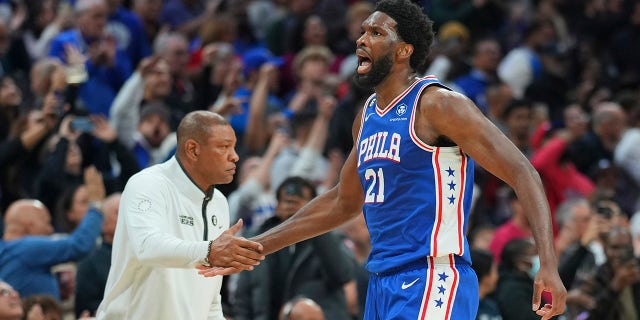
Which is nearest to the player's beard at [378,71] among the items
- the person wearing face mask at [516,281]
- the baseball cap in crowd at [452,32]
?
the person wearing face mask at [516,281]

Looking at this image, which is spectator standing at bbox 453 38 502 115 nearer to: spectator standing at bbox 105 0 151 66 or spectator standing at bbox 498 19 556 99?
spectator standing at bbox 498 19 556 99

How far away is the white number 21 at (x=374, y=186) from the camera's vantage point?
609 centimetres

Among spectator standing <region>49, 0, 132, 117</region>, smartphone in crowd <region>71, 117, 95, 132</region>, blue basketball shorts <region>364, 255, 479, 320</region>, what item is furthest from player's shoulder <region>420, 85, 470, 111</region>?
spectator standing <region>49, 0, 132, 117</region>

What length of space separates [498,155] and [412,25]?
93 centimetres

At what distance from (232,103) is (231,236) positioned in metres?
4.16

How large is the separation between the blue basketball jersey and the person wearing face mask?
3.83m

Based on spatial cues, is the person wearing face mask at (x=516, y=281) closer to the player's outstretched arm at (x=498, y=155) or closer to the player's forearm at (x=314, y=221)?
the player's forearm at (x=314, y=221)

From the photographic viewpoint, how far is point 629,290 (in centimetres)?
1010

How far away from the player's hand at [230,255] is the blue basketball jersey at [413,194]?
2.24 feet

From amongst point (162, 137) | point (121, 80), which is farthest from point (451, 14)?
point (162, 137)

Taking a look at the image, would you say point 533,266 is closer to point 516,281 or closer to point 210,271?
point 516,281

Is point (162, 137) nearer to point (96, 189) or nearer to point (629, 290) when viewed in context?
point (96, 189)

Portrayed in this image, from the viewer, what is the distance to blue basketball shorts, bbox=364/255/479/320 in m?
5.90

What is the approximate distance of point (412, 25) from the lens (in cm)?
625
